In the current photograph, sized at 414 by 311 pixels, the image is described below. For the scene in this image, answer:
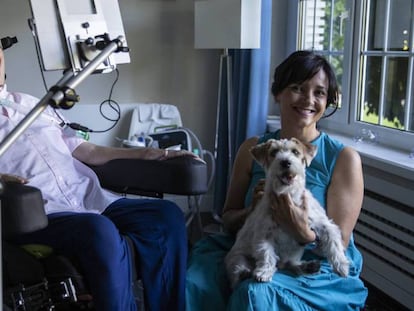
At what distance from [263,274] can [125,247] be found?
39 cm

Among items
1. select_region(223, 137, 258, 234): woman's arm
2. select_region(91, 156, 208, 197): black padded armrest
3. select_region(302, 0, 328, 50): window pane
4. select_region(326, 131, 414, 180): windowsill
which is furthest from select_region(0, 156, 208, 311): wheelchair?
select_region(302, 0, 328, 50): window pane

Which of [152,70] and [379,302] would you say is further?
[152,70]

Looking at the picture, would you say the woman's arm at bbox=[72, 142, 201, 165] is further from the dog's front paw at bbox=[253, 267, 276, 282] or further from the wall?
the wall

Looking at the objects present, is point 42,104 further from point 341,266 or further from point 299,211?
point 341,266

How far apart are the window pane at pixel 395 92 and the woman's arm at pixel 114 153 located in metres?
1.09

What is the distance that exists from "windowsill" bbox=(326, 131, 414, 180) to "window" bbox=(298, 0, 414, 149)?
67 mm

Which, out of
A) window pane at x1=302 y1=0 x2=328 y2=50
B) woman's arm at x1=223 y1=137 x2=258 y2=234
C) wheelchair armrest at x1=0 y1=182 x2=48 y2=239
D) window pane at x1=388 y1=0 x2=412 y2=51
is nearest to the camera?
wheelchair armrest at x1=0 y1=182 x2=48 y2=239

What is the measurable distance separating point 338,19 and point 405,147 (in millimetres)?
824

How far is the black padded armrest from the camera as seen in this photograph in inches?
67.3

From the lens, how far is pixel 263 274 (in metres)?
1.40

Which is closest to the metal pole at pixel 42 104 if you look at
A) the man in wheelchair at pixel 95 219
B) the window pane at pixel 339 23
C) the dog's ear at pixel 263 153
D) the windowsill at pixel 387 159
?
the man in wheelchair at pixel 95 219

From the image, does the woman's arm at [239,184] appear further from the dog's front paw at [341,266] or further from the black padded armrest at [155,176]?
the dog's front paw at [341,266]

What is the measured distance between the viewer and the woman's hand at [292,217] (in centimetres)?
145

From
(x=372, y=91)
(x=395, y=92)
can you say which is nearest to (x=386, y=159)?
(x=395, y=92)
